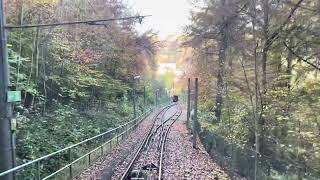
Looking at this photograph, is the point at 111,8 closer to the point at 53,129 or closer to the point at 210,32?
the point at 210,32

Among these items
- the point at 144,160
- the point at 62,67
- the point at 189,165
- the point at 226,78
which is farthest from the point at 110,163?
the point at 226,78

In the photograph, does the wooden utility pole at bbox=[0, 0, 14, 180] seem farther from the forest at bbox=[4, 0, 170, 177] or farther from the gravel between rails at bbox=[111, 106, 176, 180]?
the gravel between rails at bbox=[111, 106, 176, 180]

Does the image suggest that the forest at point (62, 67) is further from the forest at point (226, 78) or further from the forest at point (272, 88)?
the forest at point (272, 88)

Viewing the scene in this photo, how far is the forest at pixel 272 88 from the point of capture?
45.3 feet

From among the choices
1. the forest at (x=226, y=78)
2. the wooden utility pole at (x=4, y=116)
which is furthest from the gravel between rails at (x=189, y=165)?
the wooden utility pole at (x=4, y=116)

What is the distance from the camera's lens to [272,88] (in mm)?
18891

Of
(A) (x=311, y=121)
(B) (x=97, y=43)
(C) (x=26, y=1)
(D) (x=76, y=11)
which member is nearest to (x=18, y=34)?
(C) (x=26, y=1)

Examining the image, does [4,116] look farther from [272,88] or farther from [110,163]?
[272,88]

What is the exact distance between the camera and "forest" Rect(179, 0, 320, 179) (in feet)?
45.3

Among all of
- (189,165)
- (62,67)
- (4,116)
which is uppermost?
(62,67)

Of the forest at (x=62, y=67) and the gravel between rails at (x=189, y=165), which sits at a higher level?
the forest at (x=62, y=67)

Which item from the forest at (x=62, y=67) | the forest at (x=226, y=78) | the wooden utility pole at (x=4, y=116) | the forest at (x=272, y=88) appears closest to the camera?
the wooden utility pole at (x=4, y=116)

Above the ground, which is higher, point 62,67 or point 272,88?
point 62,67

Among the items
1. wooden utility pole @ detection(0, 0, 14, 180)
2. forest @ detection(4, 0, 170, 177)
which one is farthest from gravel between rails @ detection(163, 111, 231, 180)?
wooden utility pole @ detection(0, 0, 14, 180)
